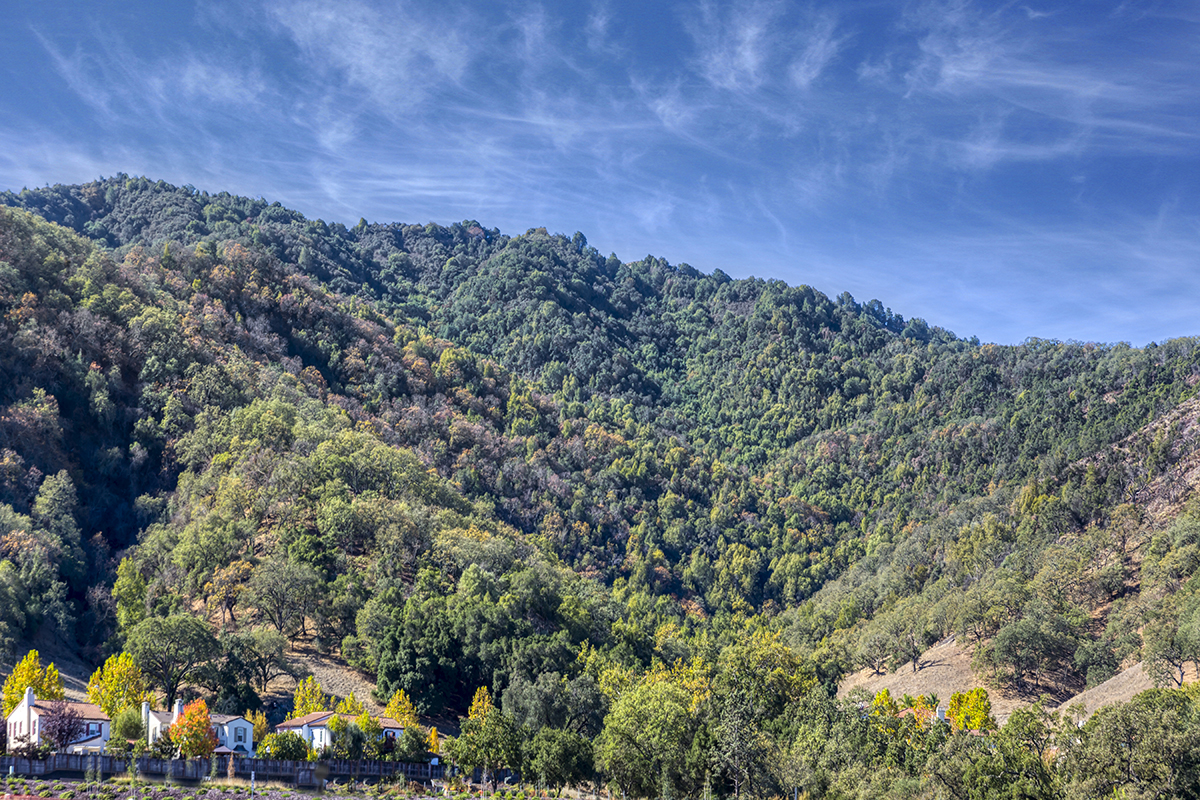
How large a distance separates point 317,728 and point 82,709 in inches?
548

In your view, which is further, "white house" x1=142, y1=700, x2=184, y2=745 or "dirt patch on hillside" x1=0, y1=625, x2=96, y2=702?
"dirt patch on hillside" x1=0, y1=625, x2=96, y2=702

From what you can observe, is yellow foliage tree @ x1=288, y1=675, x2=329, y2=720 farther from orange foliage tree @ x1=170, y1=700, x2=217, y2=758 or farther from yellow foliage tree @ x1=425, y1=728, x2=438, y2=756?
orange foliage tree @ x1=170, y1=700, x2=217, y2=758

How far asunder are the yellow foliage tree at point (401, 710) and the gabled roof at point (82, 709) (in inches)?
782

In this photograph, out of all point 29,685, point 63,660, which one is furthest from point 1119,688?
point 63,660

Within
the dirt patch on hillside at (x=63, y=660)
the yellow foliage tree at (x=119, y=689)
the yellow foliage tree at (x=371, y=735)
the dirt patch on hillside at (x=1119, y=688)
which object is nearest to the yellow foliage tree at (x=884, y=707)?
the dirt patch on hillside at (x=1119, y=688)

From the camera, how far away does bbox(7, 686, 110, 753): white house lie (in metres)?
51.7

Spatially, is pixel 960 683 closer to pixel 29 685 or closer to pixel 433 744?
pixel 433 744

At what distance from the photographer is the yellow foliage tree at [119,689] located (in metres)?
59.6

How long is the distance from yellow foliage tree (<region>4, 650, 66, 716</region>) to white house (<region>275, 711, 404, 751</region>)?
1400 centimetres

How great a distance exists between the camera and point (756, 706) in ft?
243

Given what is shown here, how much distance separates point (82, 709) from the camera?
56.0 meters

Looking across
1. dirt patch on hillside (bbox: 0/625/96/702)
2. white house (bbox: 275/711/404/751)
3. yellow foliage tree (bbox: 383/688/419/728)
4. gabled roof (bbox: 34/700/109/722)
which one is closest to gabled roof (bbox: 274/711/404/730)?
white house (bbox: 275/711/404/751)

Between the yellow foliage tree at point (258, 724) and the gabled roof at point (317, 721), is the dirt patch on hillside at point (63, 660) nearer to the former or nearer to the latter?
the yellow foliage tree at point (258, 724)

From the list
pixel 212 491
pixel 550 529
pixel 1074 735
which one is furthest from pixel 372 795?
pixel 550 529
